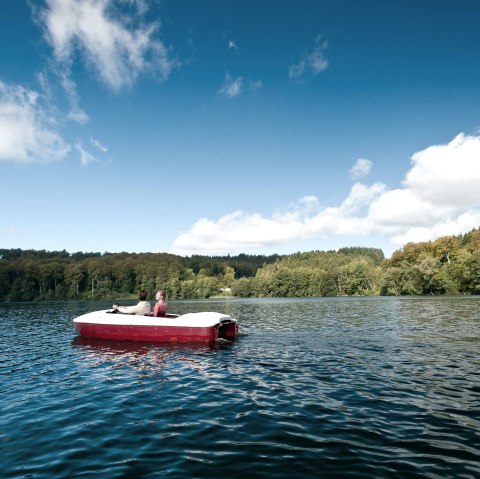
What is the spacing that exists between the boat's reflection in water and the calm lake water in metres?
0.19

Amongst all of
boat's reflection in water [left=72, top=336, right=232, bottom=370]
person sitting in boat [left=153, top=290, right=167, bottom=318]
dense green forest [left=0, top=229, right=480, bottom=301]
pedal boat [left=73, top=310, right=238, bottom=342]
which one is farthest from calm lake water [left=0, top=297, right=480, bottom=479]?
dense green forest [left=0, top=229, right=480, bottom=301]

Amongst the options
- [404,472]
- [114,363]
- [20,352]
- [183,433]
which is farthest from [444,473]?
[20,352]

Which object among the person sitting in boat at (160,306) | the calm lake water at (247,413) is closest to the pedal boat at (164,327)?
the person sitting in boat at (160,306)

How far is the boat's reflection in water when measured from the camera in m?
17.6

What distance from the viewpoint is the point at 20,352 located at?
2202cm

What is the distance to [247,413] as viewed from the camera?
1035 cm

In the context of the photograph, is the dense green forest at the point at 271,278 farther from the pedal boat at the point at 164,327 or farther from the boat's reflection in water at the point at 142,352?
the boat's reflection in water at the point at 142,352

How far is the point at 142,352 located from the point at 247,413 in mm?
11331

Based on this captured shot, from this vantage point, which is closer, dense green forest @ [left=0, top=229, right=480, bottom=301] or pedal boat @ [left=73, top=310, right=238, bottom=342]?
pedal boat @ [left=73, top=310, right=238, bottom=342]

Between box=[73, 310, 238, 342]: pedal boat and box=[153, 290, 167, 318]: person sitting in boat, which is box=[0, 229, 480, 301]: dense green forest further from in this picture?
box=[153, 290, 167, 318]: person sitting in boat

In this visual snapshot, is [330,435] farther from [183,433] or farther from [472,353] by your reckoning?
[472,353]

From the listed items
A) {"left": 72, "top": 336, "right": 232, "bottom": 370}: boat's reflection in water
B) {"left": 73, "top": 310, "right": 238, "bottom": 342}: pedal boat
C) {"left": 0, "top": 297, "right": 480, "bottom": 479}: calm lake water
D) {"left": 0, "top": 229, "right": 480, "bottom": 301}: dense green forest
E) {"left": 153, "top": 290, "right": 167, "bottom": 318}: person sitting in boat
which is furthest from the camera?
{"left": 0, "top": 229, "right": 480, "bottom": 301}: dense green forest

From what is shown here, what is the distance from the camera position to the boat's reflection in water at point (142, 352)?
17.6m

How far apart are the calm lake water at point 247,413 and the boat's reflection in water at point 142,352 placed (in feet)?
0.64
